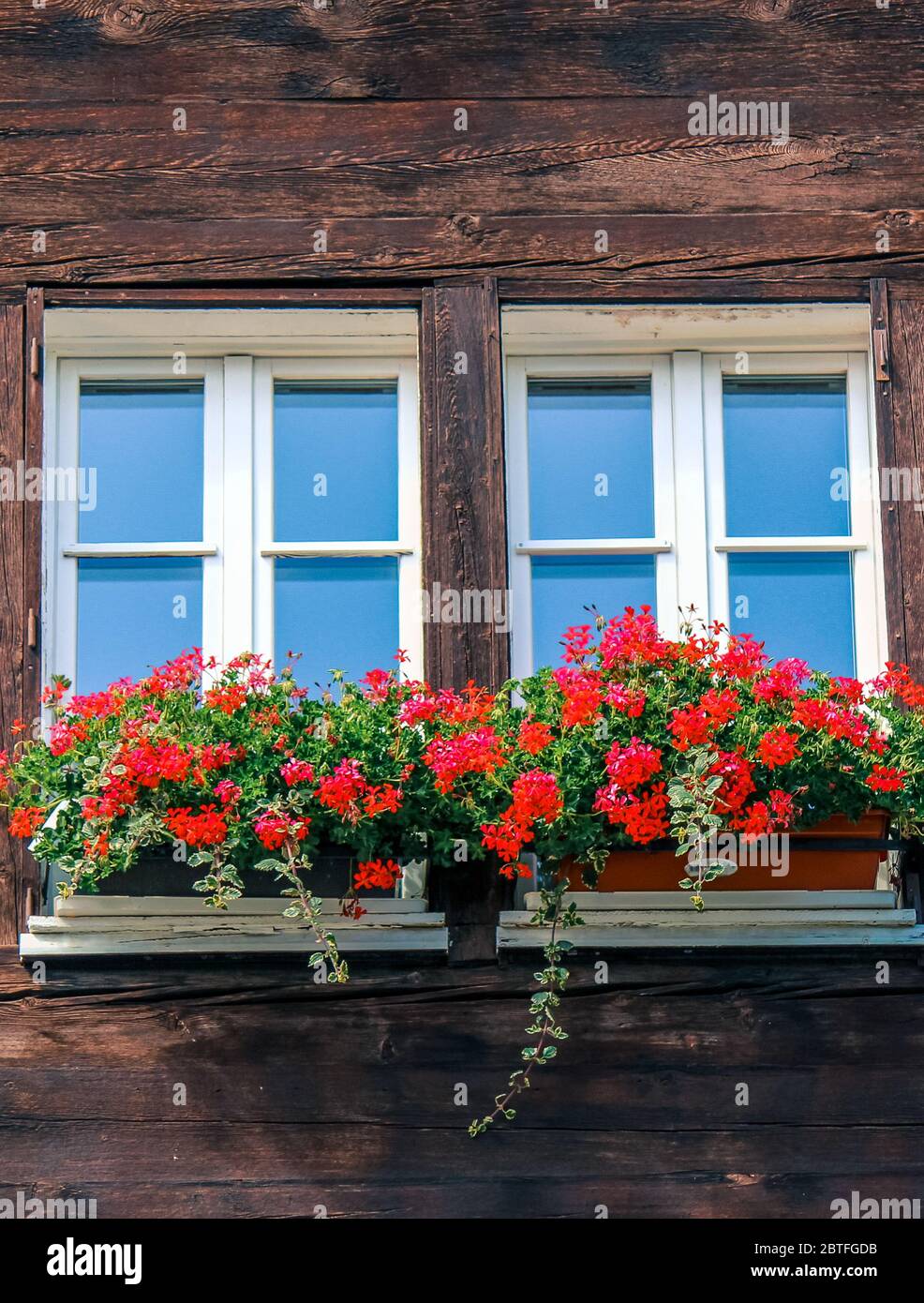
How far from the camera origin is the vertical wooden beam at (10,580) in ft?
17.4

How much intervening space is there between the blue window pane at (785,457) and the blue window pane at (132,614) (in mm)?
1684

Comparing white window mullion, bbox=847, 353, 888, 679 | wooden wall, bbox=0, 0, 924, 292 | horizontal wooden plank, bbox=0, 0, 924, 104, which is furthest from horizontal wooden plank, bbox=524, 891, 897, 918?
horizontal wooden plank, bbox=0, 0, 924, 104

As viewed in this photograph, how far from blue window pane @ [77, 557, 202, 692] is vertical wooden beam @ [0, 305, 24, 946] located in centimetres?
29

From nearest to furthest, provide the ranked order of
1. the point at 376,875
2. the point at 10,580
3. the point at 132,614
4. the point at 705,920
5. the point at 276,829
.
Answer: the point at 276,829, the point at 376,875, the point at 705,920, the point at 10,580, the point at 132,614

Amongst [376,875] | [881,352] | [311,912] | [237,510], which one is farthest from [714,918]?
[237,510]

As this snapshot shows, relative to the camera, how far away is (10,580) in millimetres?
5559

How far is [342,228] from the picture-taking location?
584cm

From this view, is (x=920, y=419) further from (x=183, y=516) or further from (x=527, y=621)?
(x=183, y=516)

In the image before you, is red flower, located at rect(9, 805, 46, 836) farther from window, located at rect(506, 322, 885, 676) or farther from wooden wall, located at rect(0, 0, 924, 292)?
wooden wall, located at rect(0, 0, 924, 292)

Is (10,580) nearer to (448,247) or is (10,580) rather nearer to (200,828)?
(200,828)

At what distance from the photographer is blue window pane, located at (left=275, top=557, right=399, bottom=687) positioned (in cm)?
579

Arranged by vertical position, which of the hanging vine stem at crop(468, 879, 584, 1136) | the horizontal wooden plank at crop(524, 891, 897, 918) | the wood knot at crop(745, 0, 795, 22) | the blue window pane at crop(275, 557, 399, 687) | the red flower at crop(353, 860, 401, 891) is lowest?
the hanging vine stem at crop(468, 879, 584, 1136)

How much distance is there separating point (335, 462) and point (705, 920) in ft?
6.11
